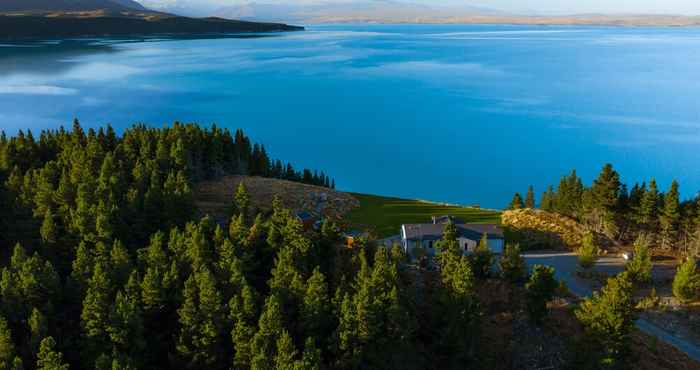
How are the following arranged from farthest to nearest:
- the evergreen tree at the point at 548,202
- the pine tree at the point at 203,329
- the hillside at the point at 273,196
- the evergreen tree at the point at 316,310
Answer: the evergreen tree at the point at 548,202 < the hillside at the point at 273,196 < the evergreen tree at the point at 316,310 < the pine tree at the point at 203,329

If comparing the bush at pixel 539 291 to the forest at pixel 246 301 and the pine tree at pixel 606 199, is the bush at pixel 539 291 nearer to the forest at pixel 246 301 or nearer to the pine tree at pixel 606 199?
the forest at pixel 246 301

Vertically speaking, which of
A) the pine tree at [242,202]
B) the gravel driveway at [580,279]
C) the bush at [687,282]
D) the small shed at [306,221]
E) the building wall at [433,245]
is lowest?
the gravel driveway at [580,279]

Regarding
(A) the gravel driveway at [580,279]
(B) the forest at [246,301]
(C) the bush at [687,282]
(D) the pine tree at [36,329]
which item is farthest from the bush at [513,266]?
(D) the pine tree at [36,329]

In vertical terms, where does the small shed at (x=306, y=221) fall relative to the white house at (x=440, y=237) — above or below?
above

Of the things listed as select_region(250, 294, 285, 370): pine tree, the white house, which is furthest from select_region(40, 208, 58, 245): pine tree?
the white house

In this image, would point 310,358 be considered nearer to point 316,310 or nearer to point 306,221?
point 316,310

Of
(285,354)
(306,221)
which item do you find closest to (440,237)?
(306,221)

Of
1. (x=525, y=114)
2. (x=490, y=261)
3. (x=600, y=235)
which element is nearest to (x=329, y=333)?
(x=490, y=261)

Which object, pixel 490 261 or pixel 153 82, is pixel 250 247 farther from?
pixel 153 82
